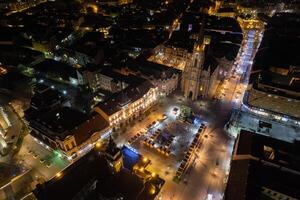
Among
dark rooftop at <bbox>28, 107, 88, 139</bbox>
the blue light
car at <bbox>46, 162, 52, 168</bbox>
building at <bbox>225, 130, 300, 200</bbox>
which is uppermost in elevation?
dark rooftop at <bbox>28, 107, 88, 139</bbox>

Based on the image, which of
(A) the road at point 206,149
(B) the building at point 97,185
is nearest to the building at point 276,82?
(A) the road at point 206,149

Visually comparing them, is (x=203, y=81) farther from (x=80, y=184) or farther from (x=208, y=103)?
(x=80, y=184)

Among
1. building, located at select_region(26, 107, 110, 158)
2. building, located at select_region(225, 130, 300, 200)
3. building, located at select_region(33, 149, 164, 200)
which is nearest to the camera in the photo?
building, located at select_region(33, 149, 164, 200)

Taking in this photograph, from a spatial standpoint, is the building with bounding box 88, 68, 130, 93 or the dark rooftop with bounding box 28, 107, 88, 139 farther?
the building with bounding box 88, 68, 130, 93

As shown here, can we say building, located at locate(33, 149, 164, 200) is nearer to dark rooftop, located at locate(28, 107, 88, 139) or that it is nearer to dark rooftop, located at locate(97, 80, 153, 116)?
dark rooftop, located at locate(28, 107, 88, 139)

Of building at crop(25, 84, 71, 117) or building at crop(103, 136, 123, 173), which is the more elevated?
building at crop(103, 136, 123, 173)

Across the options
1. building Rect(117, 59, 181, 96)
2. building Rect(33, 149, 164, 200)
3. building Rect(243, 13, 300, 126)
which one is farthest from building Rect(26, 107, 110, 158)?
building Rect(243, 13, 300, 126)
